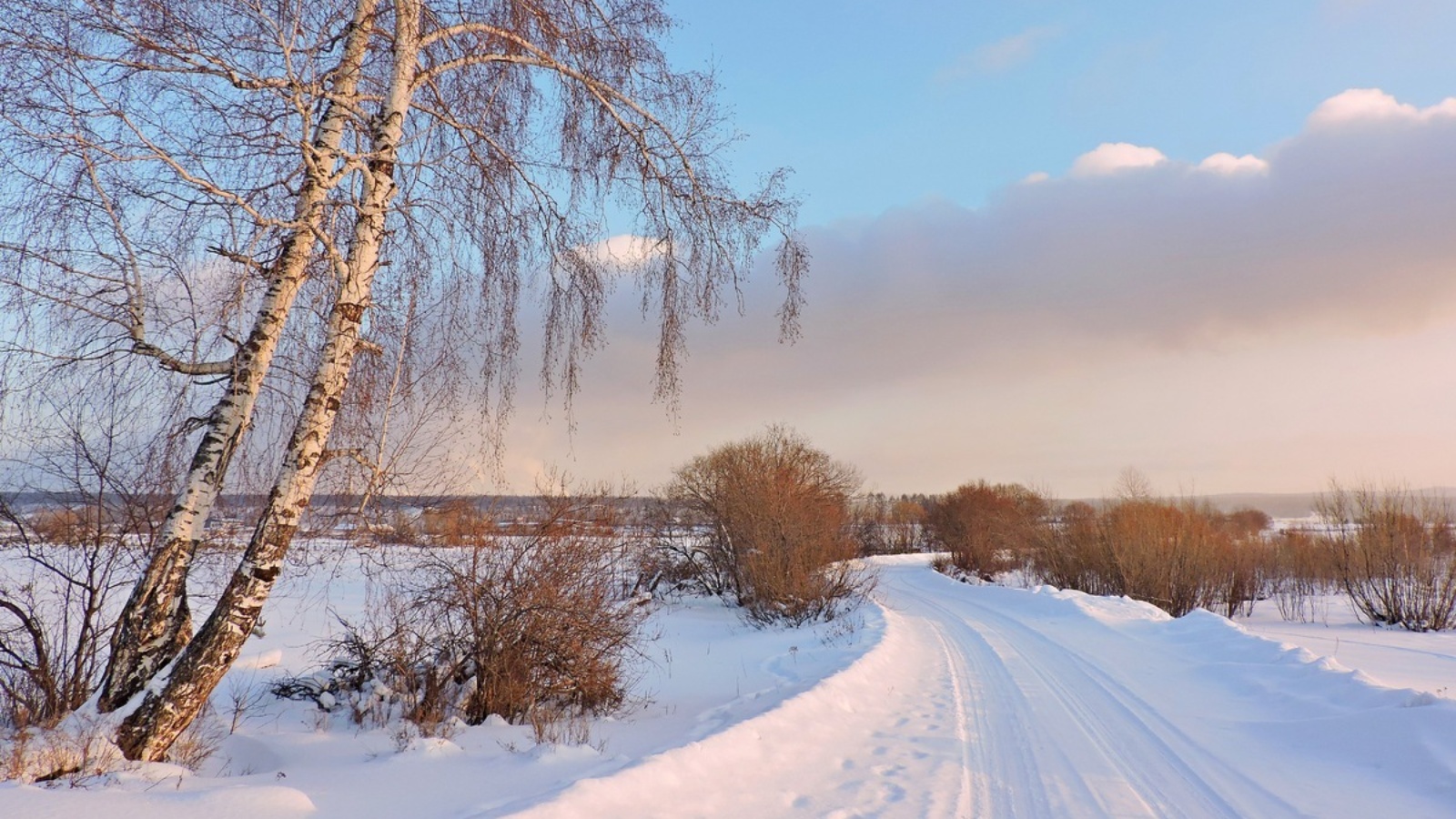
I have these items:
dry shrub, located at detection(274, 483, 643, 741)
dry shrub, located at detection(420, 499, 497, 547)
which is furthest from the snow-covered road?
dry shrub, located at detection(420, 499, 497, 547)

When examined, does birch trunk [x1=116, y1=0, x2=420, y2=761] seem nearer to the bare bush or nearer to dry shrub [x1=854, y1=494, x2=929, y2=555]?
the bare bush

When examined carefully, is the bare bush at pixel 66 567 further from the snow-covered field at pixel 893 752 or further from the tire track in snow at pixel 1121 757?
the tire track in snow at pixel 1121 757

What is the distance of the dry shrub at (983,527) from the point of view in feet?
137

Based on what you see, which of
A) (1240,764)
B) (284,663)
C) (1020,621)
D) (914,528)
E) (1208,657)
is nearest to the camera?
(1240,764)

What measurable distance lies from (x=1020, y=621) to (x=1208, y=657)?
528cm

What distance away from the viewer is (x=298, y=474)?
445 cm

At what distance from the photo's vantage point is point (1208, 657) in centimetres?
1032

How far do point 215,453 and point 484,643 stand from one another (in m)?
2.80

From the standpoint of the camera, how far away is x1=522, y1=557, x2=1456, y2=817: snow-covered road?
4.49 m

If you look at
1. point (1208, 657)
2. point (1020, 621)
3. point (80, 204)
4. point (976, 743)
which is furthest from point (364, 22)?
point (1020, 621)

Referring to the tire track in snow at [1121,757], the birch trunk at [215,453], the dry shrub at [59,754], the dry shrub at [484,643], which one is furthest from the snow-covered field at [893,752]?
the birch trunk at [215,453]

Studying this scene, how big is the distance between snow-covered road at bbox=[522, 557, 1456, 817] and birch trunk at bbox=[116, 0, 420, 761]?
86.6 inches

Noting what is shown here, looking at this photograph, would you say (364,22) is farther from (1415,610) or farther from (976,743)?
(1415,610)

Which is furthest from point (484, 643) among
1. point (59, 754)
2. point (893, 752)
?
point (893, 752)
